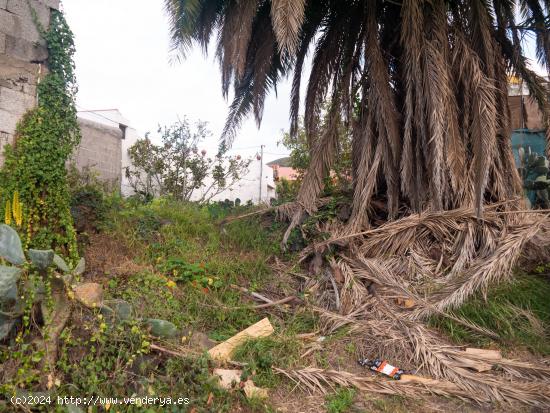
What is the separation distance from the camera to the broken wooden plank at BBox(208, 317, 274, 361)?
388 centimetres

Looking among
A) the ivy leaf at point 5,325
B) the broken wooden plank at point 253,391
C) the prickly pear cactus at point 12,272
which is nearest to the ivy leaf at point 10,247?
the prickly pear cactus at point 12,272

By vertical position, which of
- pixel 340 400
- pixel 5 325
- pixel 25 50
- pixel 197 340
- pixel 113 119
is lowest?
pixel 340 400

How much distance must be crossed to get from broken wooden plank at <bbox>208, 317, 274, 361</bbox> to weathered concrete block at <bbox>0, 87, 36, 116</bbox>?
3.29m

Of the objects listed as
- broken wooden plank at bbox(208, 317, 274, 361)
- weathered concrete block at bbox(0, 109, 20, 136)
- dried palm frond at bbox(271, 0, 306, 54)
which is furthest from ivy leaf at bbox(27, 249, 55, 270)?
dried palm frond at bbox(271, 0, 306, 54)

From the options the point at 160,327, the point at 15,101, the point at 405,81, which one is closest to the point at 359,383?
the point at 160,327

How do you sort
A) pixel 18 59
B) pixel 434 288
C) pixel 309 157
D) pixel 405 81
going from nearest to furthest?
pixel 18 59
pixel 434 288
pixel 405 81
pixel 309 157

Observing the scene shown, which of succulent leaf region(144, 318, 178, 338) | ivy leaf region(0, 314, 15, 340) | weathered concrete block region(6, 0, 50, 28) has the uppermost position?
weathered concrete block region(6, 0, 50, 28)

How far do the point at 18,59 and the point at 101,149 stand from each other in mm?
6167

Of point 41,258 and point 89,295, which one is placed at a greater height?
point 41,258

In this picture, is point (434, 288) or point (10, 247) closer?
point (10, 247)

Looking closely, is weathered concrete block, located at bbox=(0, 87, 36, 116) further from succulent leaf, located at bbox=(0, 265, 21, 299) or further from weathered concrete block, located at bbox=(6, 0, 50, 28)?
succulent leaf, located at bbox=(0, 265, 21, 299)

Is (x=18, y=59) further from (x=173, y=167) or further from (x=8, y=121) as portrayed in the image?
(x=173, y=167)

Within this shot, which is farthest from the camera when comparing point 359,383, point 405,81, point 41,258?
point 405,81

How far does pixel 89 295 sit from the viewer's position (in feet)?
12.1
